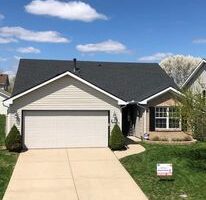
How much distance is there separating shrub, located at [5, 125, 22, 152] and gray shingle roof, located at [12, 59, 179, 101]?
4.31 meters

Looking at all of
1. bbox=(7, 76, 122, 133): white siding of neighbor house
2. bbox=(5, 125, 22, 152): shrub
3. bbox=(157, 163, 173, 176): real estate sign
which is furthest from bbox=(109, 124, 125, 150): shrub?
bbox=(157, 163, 173, 176): real estate sign

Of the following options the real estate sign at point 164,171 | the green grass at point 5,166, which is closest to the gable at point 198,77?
the green grass at point 5,166

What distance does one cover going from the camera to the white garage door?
25469mm

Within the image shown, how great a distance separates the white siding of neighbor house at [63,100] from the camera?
2527 centimetres

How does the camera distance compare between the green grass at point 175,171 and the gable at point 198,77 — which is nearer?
the green grass at point 175,171

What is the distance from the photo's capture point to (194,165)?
1970 cm

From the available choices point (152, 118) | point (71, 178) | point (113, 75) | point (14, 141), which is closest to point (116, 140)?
point (152, 118)

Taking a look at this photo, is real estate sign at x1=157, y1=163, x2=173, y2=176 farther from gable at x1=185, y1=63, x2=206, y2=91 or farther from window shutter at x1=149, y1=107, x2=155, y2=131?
gable at x1=185, y1=63, x2=206, y2=91

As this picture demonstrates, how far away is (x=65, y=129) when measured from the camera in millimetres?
25812

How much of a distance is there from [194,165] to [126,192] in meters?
4.76

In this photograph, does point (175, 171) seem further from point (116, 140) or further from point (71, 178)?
point (116, 140)

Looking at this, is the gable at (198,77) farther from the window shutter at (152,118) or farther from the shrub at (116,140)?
the shrub at (116,140)

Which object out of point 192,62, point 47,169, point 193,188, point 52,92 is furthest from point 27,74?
point 192,62

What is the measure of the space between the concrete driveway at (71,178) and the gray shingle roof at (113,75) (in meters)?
7.12
